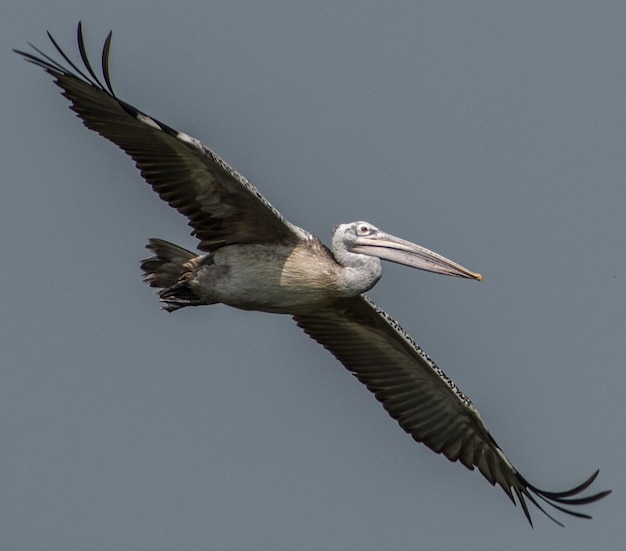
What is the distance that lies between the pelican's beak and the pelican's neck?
13 centimetres

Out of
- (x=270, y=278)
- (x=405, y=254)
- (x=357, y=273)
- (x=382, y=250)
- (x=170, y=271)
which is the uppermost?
(x=405, y=254)

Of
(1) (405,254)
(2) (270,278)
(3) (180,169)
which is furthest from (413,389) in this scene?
(3) (180,169)

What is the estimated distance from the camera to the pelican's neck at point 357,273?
13.8 meters

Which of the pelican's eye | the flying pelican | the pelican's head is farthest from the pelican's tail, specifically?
the pelican's eye

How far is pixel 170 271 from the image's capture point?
47.1ft

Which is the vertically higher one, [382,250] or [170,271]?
[382,250]

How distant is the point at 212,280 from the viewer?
13.9 meters

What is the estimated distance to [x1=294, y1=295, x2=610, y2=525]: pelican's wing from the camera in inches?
601

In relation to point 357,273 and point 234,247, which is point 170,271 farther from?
point 357,273

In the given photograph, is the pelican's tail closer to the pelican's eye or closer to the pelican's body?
the pelican's body

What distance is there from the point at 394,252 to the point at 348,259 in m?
0.51

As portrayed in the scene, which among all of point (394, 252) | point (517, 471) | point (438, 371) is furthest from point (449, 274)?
point (517, 471)

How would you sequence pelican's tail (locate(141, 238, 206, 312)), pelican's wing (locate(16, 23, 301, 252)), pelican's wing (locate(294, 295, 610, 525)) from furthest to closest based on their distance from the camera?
pelican's wing (locate(294, 295, 610, 525)), pelican's tail (locate(141, 238, 206, 312)), pelican's wing (locate(16, 23, 301, 252))

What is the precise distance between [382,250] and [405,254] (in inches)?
9.7
